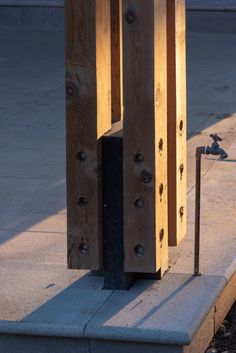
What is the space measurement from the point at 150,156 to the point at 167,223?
1.83 ft

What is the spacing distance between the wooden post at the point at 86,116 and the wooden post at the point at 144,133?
13 cm

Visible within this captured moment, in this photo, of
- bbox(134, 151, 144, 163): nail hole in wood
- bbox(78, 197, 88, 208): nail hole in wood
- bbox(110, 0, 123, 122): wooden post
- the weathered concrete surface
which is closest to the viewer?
the weathered concrete surface

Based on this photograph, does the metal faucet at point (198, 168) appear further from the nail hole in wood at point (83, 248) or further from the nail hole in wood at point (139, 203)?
the nail hole in wood at point (83, 248)

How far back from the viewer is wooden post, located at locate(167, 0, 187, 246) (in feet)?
17.7

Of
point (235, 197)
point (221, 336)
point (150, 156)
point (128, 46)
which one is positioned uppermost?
point (128, 46)

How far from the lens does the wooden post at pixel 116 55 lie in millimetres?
5320

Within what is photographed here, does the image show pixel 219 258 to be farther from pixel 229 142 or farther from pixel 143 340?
pixel 229 142

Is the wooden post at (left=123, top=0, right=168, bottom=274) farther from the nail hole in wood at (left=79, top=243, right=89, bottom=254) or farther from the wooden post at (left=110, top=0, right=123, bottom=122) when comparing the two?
the wooden post at (left=110, top=0, right=123, bottom=122)

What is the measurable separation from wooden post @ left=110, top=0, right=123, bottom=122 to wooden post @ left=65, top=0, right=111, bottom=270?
8.3 inches

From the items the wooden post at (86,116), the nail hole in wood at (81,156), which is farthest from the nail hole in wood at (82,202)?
the nail hole in wood at (81,156)

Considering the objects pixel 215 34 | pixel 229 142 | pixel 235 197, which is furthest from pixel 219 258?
pixel 215 34

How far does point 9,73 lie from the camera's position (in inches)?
472

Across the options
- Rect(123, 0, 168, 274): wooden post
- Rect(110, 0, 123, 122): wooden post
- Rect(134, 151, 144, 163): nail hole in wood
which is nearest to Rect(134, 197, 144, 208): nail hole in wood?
Rect(123, 0, 168, 274): wooden post

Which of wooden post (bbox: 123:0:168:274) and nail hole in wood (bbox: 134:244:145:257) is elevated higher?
wooden post (bbox: 123:0:168:274)
